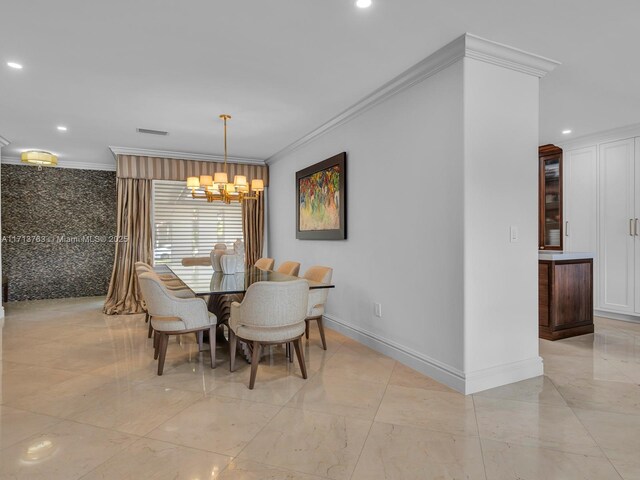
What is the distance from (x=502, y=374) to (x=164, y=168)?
17.5 ft

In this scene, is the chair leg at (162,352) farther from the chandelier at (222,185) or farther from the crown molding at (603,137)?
the crown molding at (603,137)

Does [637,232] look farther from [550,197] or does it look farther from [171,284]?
[171,284]

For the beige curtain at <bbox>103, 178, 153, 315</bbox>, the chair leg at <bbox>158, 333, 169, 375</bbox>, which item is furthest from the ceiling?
the chair leg at <bbox>158, 333, 169, 375</bbox>

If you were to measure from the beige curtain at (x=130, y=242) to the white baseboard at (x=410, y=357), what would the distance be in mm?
3343

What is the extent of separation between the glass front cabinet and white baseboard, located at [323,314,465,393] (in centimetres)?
358

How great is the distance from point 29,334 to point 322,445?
13.2 feet

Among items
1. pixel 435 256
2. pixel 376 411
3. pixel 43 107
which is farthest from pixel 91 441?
pixel 43 107

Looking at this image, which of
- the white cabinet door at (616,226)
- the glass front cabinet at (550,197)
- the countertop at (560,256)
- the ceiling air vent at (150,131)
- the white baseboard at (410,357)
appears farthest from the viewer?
the glass front cabinet at (550,197)

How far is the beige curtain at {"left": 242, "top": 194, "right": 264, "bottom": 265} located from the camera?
6.47 m

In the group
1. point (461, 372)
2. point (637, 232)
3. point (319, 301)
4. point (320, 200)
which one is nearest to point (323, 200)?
point (320, 200)

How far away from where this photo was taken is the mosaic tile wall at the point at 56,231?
641cm

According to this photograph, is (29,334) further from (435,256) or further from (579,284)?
(579,284)

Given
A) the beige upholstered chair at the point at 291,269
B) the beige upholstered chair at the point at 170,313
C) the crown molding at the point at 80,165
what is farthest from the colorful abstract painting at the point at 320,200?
the crown molding at the point at 80,165

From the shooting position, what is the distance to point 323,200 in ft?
15.3
